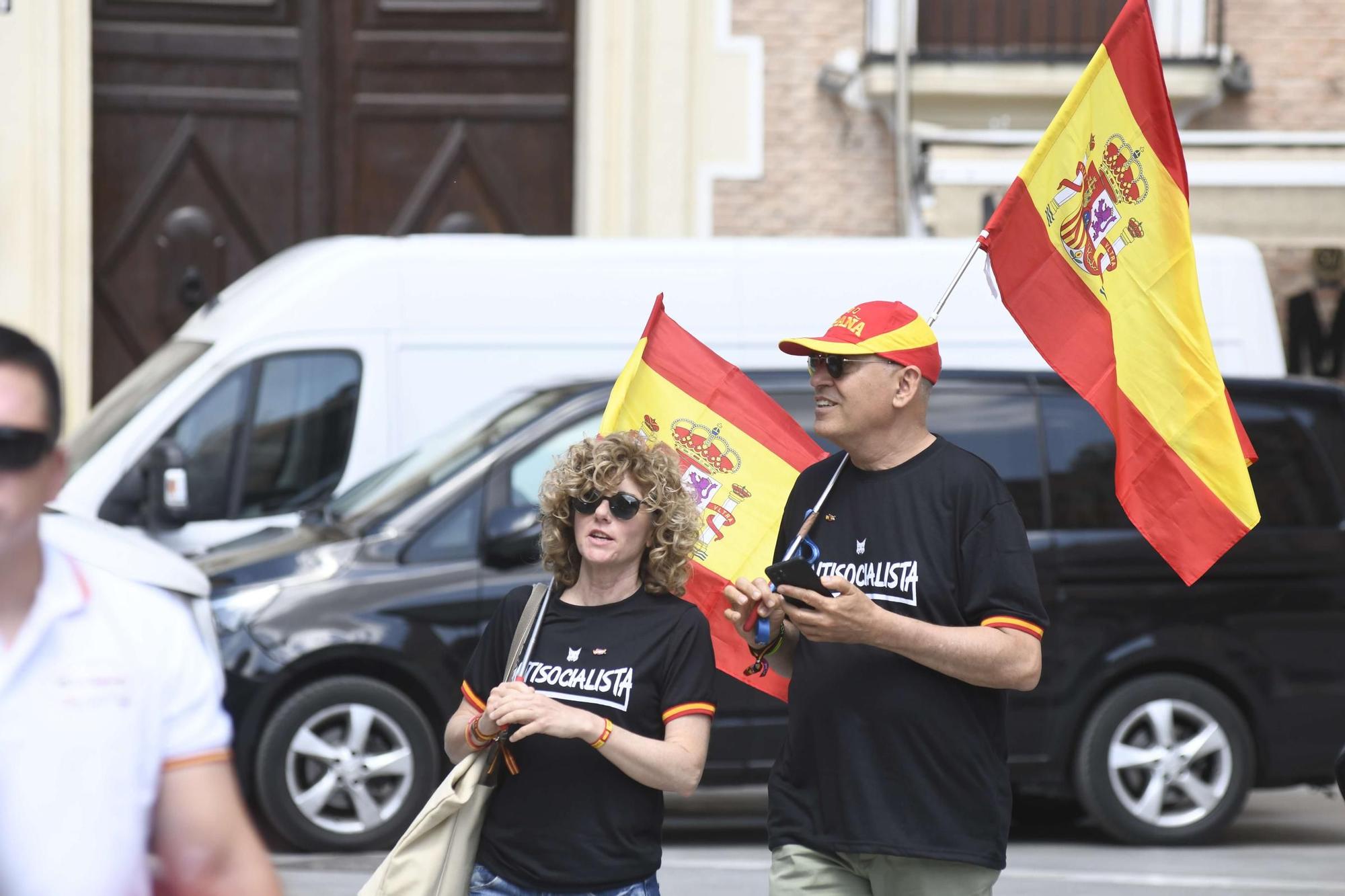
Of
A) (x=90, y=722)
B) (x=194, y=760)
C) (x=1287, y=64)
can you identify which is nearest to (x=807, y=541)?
(x=194, y=760)

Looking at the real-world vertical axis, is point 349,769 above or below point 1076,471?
below

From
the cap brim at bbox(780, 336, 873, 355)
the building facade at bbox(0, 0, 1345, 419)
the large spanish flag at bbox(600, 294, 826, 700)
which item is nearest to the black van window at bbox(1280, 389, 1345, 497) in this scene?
the large spanish flag at bbox(600, 294, 826, 700)

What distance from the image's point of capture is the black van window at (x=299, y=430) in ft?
31.0

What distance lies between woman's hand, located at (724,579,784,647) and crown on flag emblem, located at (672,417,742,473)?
80 centimetres

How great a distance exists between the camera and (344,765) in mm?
7848

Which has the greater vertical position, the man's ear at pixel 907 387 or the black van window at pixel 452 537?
the man's ear at pixel 907 387

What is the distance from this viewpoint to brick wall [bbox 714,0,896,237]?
48.7ft

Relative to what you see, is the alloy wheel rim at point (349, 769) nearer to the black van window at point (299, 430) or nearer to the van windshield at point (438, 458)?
the van windshield at point (438, 458)

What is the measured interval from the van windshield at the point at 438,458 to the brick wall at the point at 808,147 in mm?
6618

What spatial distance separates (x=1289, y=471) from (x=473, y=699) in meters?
5.44

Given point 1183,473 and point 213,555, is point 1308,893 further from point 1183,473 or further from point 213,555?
point 213,555

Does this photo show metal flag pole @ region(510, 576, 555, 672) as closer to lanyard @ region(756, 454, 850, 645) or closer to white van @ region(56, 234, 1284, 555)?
lanyard @ region(756, 454, 850, 645)

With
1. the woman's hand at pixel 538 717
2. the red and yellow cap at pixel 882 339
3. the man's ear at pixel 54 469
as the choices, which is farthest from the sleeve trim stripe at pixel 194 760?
the red and yellow cap at pixel 882 339

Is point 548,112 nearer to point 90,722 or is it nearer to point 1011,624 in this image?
point 1011,624
